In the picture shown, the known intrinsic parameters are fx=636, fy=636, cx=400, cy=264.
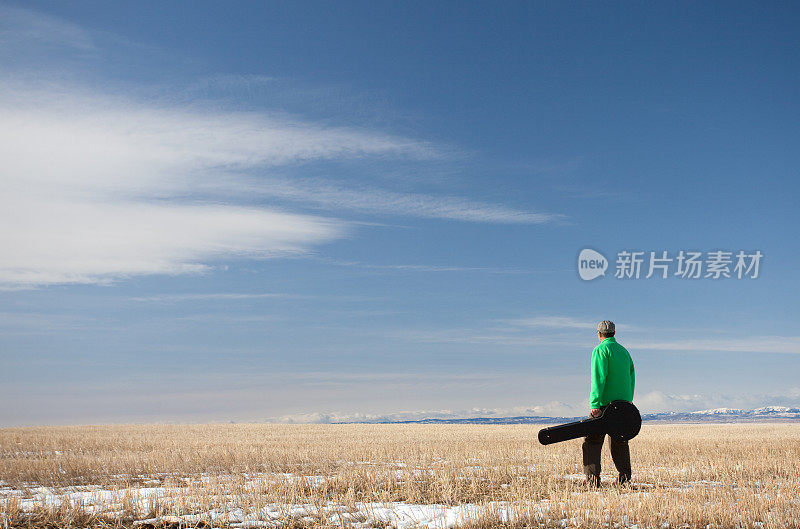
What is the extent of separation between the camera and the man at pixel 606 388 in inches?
423

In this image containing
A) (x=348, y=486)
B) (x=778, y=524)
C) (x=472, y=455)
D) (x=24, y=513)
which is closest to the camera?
(x=778, y=524)

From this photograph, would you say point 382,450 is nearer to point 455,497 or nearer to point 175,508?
point 455,497

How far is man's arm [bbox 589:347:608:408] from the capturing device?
1069 cm

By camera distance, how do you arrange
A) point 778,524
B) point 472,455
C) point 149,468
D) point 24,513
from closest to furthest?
1. point 778,524
2. point 24,513
3. point 149,468
4. point 472,455

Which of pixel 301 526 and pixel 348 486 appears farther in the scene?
pixel 348 486

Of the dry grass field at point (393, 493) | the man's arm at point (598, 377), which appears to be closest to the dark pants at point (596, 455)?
the dry grass field at point (393, 493)

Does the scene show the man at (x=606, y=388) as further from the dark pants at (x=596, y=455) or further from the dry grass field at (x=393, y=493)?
the dry grass field at (x=393, y=493)

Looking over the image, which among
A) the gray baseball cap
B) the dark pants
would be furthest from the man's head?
the dark pants

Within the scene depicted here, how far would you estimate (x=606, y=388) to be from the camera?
35.7ft

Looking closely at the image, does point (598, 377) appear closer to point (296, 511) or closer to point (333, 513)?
point (333, 513)

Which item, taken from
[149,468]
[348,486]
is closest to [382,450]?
[149,468]

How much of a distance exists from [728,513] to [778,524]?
621 mm

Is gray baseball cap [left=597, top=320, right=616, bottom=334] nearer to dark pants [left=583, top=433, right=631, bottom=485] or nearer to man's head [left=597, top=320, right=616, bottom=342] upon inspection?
man's head [left=597, top=320, right=616, bottom=342]

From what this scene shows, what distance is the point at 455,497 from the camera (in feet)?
32.9
